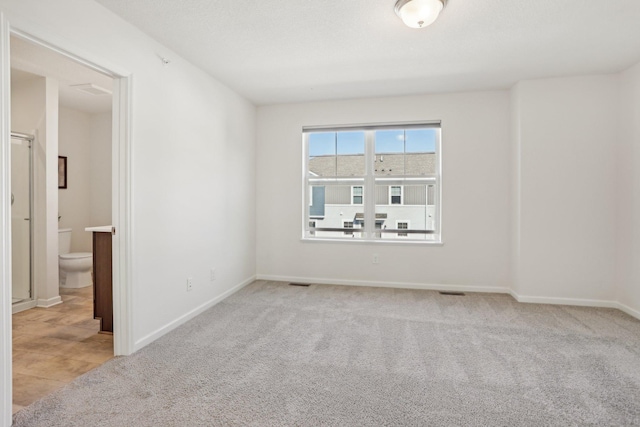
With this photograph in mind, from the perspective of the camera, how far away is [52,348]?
2.78 m

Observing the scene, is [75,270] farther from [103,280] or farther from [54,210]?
[103,280]

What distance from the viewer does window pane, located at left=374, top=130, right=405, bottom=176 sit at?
186 inches

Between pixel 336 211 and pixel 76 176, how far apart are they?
408 centimetres

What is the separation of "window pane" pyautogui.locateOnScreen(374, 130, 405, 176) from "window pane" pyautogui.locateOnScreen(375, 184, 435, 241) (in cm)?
22

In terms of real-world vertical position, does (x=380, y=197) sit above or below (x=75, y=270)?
above

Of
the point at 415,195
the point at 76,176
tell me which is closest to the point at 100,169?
the point at 76,176

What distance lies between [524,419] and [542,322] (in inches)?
71.6

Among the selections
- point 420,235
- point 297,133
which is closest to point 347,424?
point 420,235

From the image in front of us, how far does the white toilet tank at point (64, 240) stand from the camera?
Answer: 4.98m

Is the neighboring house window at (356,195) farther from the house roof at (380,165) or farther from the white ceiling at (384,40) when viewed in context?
the white ceiling at (384,40)

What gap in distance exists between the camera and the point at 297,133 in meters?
A: 4.91

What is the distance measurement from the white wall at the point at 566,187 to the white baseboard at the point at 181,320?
A: 3.38 metres

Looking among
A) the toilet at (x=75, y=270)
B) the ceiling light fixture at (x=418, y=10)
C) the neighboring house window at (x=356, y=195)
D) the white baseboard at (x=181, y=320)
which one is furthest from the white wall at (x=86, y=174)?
the ceiling light fixture at (x=418, y=10)

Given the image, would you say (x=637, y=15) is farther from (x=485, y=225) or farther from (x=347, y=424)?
(x=347, y=424)
